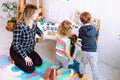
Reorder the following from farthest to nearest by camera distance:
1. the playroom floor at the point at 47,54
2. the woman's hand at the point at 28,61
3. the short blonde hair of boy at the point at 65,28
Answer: the playroom floor at the point at 47,54 < the woman's hand at the point at 28,61 < the short blonde hair of boy at the point at 65,28

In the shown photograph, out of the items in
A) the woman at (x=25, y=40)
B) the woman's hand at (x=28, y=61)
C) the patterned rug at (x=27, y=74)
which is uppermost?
the woman at (x=25, y=40)

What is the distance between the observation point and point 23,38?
2.29 meters

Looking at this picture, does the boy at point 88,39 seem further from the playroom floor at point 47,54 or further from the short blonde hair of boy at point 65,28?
the playroom floor at point 47,54

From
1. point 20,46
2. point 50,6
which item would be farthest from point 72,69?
point 50,6

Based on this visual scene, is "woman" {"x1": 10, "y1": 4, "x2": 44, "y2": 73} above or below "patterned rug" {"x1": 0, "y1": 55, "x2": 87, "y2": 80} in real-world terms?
above

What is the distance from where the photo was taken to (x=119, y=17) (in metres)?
2.53

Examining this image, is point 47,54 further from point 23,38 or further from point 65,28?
point 65,28

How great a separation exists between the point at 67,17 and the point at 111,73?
997mm

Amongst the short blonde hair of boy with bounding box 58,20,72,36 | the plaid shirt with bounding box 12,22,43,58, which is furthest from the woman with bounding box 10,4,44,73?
the short blonde hair of boy with bounding box 58,20,72,36

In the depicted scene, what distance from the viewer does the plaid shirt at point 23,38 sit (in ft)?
7.32

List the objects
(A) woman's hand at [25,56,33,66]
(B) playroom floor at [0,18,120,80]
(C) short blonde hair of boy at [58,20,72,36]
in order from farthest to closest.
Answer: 1. (B) playroom floor at [0,18,120,80]
2. (A) woman's hand at [25,56,33,66]
3. (C) short blonde hair of boy at [58,20,72,36]

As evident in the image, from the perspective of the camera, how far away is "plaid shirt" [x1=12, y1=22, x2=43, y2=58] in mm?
2230

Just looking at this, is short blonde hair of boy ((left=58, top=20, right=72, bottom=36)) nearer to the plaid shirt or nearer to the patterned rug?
the plaid shirt

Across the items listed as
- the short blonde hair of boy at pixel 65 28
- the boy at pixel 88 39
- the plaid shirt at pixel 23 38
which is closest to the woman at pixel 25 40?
the plaid shirt at pixel 23 38
